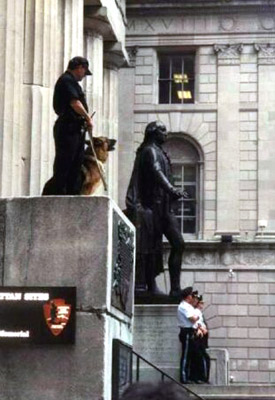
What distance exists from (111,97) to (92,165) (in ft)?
82.3

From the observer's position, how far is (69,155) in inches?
484

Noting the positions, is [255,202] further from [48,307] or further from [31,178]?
[48,307]

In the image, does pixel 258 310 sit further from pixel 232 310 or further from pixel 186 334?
pixel 186 334

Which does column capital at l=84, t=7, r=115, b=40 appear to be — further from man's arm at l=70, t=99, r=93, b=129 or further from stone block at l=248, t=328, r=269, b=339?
man's arm at l=70, t=99, r=93, b=129

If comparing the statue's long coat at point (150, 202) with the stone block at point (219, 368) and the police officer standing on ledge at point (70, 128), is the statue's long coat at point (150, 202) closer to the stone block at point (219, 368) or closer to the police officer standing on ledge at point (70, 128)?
the stone block at point (219, 368)

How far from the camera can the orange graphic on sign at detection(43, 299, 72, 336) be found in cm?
1092

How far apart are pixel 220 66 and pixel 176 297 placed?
78.8 ft

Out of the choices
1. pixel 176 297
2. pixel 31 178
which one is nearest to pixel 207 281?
pixel 31 178

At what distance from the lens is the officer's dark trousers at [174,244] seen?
20000 millimetres

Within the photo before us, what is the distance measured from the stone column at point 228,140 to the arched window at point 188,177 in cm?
80

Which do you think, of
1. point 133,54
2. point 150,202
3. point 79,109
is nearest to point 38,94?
point 150,202

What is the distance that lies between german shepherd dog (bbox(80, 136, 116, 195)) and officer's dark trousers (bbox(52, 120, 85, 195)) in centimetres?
14

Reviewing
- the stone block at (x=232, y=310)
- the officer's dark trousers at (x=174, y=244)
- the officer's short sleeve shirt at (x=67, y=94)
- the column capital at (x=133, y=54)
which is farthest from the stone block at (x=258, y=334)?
the officer's short sleeve shirt at (x=67, y=94)

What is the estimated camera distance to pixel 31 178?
24109mm
